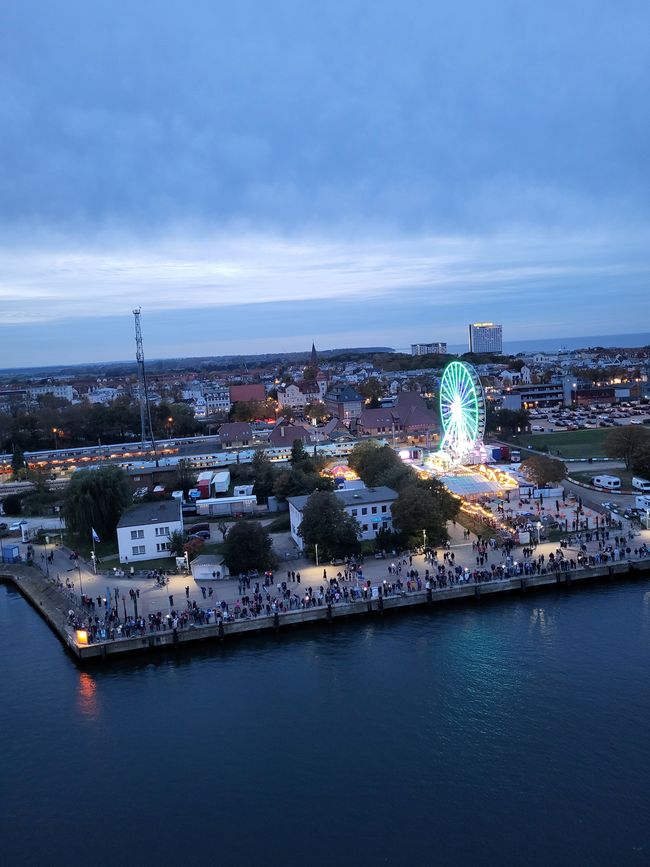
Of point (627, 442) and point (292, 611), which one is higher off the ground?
point (627, 442)

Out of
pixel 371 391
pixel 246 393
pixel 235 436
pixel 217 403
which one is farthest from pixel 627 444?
pixel 217 403

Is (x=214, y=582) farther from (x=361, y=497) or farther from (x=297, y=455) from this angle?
(x=297, y=455)

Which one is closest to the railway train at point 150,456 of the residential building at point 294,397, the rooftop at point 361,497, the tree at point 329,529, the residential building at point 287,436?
the residential building at point 287,436

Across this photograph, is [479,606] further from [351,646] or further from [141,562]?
[141,562]

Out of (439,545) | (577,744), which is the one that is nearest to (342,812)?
(577,744)

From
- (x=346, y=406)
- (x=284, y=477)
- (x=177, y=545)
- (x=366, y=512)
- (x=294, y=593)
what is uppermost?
(x=346, y=406)

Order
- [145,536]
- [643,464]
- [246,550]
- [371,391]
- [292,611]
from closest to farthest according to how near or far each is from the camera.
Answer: [292,611]
[246,550]
[145,536]
[643,464]
[371,391]
